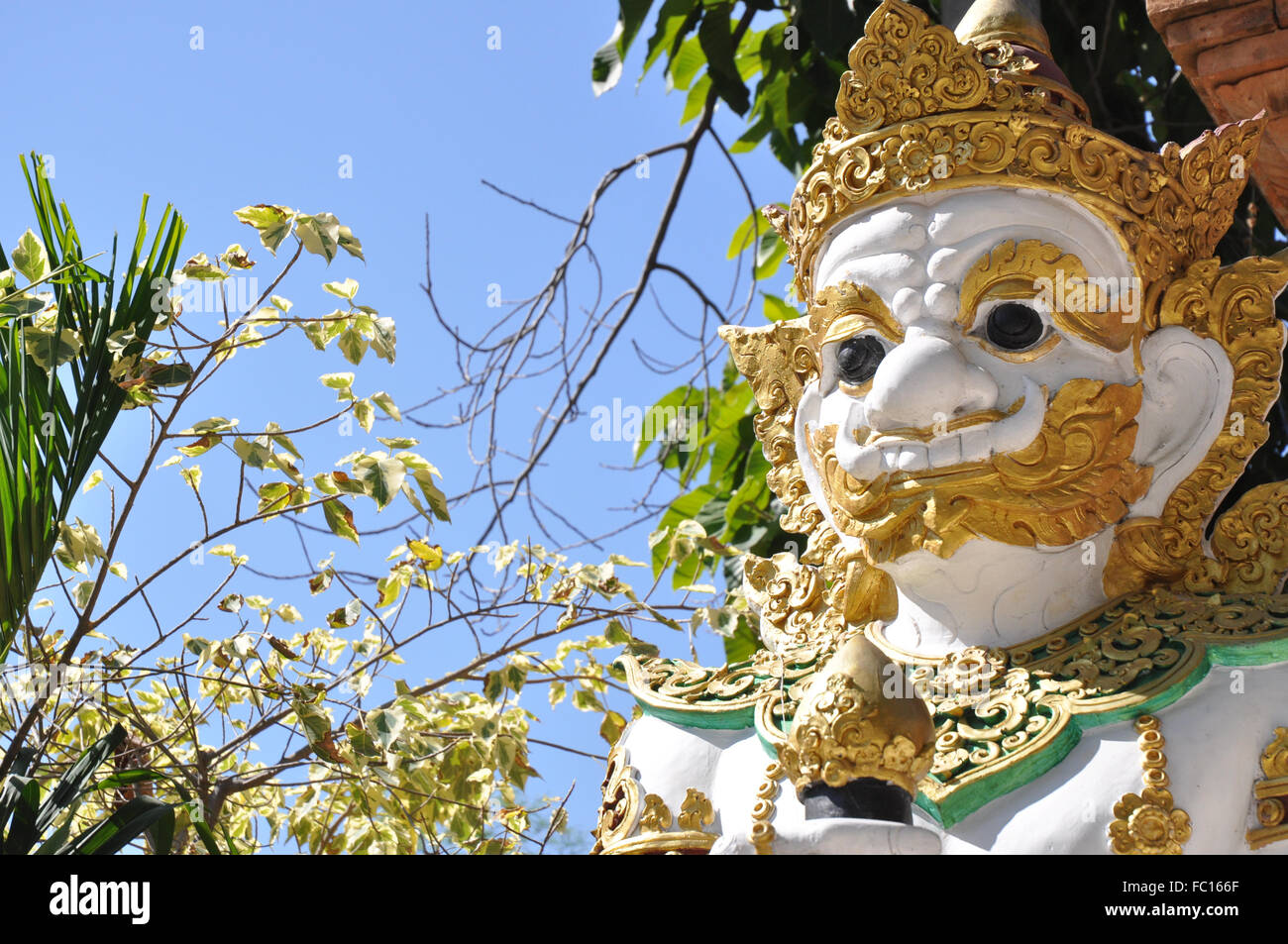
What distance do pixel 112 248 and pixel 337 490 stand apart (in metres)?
0.74

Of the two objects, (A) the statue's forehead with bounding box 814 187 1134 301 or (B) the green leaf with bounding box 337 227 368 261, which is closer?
(A) the statue's forehead with bounding box 814 187 1134 301

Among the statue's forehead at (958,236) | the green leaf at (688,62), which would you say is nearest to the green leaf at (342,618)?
the statue's forehead at (958,236)

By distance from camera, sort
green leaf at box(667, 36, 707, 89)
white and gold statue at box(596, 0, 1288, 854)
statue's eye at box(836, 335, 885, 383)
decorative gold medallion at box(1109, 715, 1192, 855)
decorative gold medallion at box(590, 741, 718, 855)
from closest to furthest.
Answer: decorative gold medallion at box(1109, 715, 1192, 855), white and gold statue at box(596, 0, 1288, 854), decorative gold medallion at box(590, 741, 718, 855), statue's eye at box(836, 335, 885, 383), green leaf at box(667, 36, 707, 89)

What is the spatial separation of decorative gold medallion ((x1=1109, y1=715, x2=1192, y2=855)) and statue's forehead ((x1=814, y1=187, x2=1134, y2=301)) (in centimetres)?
104

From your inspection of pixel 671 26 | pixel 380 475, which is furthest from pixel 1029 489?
pixel 671 26

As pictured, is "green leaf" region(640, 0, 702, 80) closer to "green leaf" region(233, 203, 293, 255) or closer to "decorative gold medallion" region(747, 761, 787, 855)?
"green leaf" region(233, 203, 293, 255)

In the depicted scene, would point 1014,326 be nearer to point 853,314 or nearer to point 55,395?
point 853,314

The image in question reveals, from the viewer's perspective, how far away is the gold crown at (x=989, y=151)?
356cm

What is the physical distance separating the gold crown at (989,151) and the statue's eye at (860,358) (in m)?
0.28

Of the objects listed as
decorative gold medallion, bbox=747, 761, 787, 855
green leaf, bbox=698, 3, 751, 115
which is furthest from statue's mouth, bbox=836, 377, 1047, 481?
green leaf, bbox=698, 3, 751, 115

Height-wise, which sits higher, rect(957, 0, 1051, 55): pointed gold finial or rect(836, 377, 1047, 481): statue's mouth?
rect(957, 0, 1051, 55): pointed gold finial

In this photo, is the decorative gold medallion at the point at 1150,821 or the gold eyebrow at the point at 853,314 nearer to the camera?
the decorative gold medallion at the point at 1150,821

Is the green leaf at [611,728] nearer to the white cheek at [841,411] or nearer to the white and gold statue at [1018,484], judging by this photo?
the white and gold statue at [1018,484]

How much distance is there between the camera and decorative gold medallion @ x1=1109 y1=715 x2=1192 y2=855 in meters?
3.02
